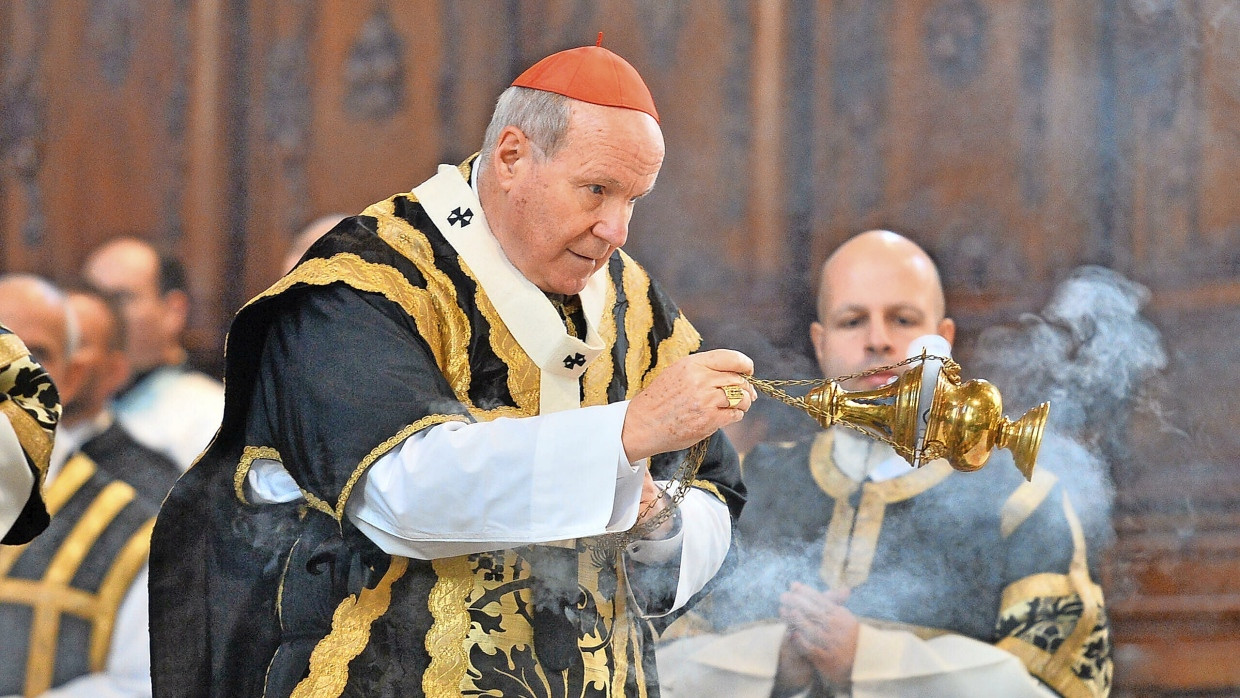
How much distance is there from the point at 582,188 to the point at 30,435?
102 centimetres

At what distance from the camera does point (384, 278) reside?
2580 mm

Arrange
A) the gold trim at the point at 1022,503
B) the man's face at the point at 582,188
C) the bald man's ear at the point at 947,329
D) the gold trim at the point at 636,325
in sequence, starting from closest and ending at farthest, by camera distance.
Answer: the man's face at the point at 582,188
the gold trim at the point at 636,325
the gold trim at the point at 1022,503
the bald man's ear at the point at 947,329

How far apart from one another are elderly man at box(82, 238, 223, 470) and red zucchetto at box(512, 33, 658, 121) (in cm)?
300

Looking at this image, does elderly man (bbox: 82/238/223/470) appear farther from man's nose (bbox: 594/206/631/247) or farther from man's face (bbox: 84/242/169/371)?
man's nose (bbox: 594/206/631/247)

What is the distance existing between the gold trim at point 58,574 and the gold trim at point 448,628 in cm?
240

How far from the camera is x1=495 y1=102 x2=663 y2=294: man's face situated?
2611 mm

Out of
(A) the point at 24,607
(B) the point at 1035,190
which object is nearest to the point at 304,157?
(A) the point at 24,607

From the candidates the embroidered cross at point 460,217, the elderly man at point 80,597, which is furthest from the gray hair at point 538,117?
the elderly man at point 80,597

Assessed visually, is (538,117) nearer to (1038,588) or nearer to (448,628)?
(448,628)

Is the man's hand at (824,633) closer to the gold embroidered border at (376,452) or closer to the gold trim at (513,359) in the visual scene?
the gold trim at (513,359)

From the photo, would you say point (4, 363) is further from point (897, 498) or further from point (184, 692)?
point (897, 498)

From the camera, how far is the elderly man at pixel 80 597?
441 centimetres

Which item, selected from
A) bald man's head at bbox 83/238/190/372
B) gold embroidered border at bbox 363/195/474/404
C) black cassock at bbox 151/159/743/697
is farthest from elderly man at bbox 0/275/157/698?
gold embroidered border at bbox 363/195/474/404

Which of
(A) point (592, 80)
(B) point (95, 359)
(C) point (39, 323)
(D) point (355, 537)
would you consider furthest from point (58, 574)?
(A) point (592, 80)
